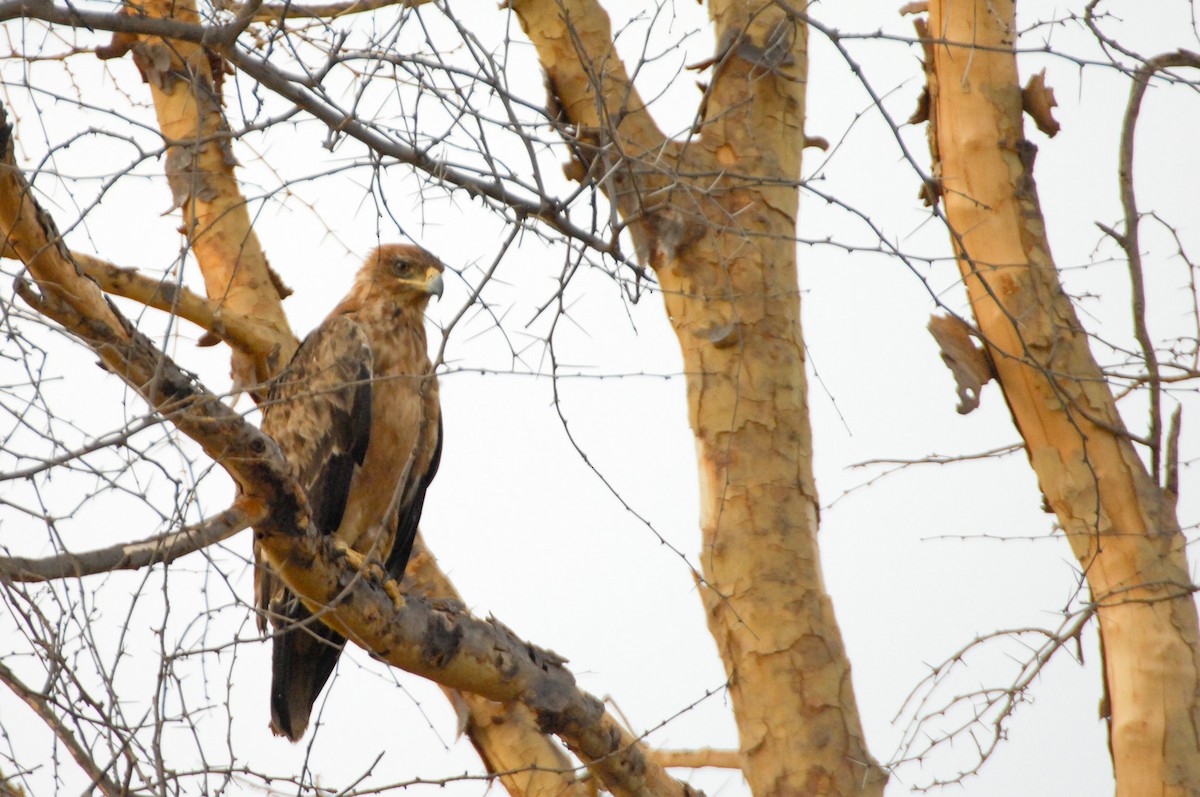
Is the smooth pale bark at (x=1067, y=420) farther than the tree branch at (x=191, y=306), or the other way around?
the tree branch at (x=191, y=306)

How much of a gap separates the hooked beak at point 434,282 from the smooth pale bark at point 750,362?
887 mm

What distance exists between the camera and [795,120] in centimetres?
477

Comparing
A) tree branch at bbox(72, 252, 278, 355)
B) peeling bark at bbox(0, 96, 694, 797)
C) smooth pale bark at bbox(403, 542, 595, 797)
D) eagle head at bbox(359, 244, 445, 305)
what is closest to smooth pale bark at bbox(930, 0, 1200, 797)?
peeling bark at bbox(0, 96, 694, 797)

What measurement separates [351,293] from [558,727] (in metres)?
2.31

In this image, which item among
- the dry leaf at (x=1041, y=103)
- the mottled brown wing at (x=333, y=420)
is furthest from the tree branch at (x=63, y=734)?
the dry leaf at (x=1041, y=103)

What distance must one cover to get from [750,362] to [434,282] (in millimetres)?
1456

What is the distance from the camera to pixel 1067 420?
4.35 metres

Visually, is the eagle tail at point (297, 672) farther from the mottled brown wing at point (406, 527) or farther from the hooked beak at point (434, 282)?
the hooked beak at point (434, 282)

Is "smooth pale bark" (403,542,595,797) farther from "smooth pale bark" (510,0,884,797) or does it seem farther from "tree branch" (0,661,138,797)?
"tree branch" (0,661,138,797)

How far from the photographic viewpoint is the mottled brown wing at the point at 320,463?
4715 millimetres

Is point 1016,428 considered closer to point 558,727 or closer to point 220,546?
point 558,727

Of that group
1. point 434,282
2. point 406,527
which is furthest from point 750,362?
point 406,527

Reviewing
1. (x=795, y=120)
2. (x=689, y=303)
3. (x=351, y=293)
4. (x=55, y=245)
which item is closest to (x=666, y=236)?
(x=689, y=303)

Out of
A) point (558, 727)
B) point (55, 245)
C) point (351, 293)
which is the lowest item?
point (558, 727)
